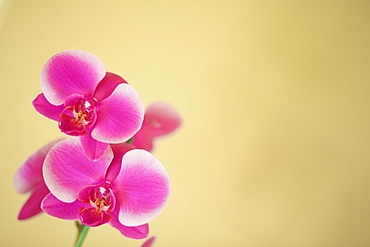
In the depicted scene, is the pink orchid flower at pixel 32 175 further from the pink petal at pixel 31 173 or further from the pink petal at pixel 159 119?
the pink petal at pixel 159 119

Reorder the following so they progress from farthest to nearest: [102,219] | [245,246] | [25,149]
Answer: [245,246]
[25,149]
[102,219]

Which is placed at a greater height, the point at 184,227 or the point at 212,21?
the point at 212,21

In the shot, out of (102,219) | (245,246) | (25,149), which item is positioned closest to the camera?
(102,219)

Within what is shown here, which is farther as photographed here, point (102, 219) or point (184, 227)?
point (184, 227)

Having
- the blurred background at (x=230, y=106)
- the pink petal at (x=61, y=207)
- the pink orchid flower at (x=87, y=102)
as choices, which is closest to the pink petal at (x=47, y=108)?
the pink orchid flower at (x=87, y=102)

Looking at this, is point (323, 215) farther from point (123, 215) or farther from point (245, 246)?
point (123, 215)

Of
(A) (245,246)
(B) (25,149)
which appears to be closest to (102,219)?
(B) (25,149)

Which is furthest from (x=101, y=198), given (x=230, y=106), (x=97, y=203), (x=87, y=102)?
(x=230, y=106)
